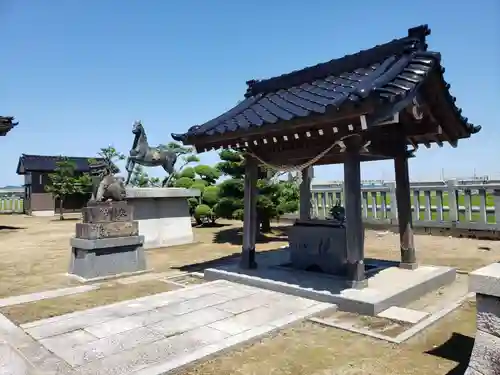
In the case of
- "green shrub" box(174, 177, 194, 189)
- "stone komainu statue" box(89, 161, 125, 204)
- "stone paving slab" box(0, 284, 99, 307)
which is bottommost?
"stone paving slab" box(0, 284, 99, 307)

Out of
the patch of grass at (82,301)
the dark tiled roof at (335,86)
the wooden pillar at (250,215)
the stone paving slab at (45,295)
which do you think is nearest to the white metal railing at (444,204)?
the dark tiled roof at (335,86)

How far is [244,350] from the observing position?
4.23 metres

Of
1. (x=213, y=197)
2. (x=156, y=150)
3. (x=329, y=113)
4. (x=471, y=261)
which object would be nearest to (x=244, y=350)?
(x=329, y=113)

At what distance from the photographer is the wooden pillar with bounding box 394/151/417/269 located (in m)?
7.52

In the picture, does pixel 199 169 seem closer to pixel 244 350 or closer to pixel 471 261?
pixel 471 261

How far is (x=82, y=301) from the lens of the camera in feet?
21.1

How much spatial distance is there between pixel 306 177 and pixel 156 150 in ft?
20.5

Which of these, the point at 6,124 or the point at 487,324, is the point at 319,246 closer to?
the point at 487,324

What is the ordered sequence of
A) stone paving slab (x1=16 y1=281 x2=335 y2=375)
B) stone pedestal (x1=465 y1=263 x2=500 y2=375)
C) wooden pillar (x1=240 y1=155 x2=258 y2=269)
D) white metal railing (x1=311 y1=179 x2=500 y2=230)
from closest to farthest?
stone pedestal (x1=465 y1=263 x2=500 y2=375) → stone paving slab (x1=16 y1=281 x2=335 y2=375) → wooden pillar (x1=240 y1=155 x2=258 y2=269) → white metal railing (x1=311 y1=179 x2=500 y2=230)

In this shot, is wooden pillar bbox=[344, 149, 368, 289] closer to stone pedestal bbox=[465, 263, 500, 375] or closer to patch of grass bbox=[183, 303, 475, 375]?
patch of grass bbox=[183, 303, 475, 375]

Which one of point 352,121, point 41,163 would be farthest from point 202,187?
point 41,163

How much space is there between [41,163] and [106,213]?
3198cm

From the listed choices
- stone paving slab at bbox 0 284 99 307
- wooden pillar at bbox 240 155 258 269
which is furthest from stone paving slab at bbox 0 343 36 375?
wooden pillar at bbox 240 155 258 269

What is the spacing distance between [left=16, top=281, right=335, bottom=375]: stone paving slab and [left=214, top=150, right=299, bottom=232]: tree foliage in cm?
664
